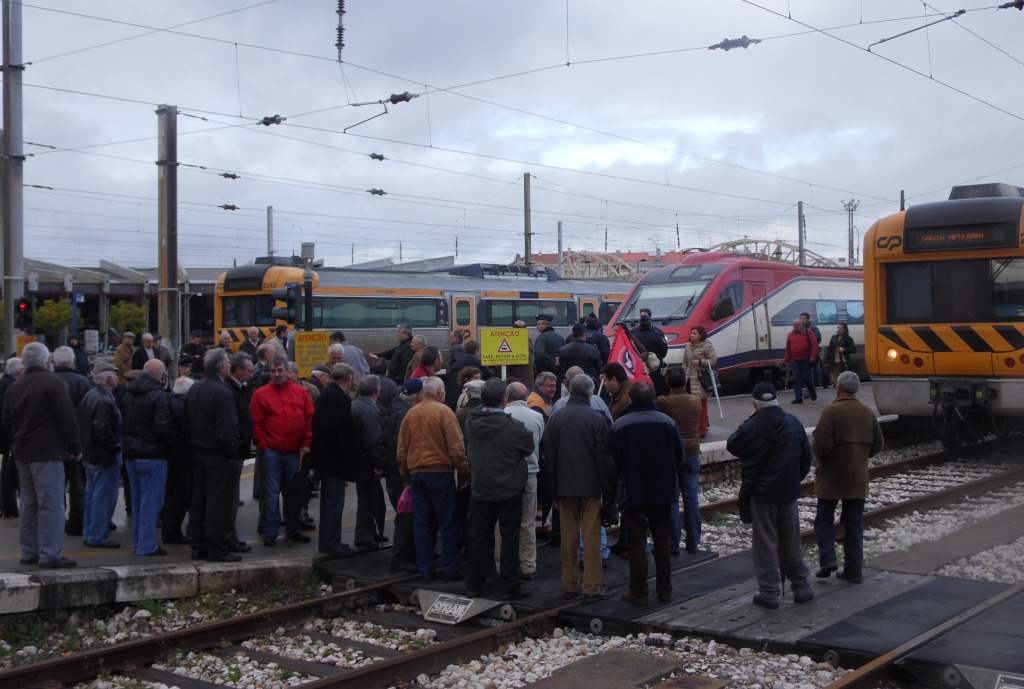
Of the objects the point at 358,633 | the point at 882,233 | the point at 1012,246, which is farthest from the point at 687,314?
the point at 358,633

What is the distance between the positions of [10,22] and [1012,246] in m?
15.4

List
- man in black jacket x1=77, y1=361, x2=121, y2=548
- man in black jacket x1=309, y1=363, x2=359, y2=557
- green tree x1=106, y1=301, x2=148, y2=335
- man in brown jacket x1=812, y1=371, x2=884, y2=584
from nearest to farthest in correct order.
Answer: man in brown jacket x1=812, y1=371, x2=884, y2=584, man in black jacket x1=77, y1=361, x2=121, y2=548, man in black jacket x1=309, y1=363, x2=359, y2=557, green tree x1=106, y1=301, x2=148, y2=335

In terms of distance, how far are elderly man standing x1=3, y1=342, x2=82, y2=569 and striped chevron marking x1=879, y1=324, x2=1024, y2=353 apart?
1133 cm

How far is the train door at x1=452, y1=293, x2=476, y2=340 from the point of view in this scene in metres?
28.1

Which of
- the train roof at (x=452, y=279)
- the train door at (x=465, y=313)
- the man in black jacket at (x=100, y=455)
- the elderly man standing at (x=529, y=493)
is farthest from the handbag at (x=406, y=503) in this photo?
the train door at (x=465, y=313)

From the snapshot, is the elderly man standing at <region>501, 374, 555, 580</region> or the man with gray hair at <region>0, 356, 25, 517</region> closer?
the elderly man standing at <region>501, 374, 555, 580</region>

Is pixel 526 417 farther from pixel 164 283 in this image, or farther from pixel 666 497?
pixel 164 283

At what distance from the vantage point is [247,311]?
25578 mm

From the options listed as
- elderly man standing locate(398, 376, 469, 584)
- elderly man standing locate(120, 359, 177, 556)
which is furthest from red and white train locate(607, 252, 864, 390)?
elderly man standing locate(120, 359, 177, 556)

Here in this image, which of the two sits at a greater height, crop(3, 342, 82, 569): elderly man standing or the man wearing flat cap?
the man wearing flat cap

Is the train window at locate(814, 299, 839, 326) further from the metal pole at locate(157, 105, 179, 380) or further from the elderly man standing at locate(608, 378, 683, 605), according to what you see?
the elderly man standing at locate(608, 378, 683, 605)

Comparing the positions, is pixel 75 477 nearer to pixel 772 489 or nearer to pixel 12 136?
pixel 772 489

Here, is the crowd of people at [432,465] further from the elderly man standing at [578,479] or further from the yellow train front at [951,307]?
the yellow train front at [951,307]

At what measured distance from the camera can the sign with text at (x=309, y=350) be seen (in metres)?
12.4
